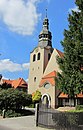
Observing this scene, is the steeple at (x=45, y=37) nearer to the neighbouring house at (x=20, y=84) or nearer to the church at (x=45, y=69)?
the church at (x=45, y=69)

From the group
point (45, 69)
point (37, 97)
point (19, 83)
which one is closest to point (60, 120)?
point (37, 97)

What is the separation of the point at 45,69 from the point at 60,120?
147 ft

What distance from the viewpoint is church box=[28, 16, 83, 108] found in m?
55.1

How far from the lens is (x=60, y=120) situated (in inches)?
716

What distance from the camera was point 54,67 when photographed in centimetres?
6053

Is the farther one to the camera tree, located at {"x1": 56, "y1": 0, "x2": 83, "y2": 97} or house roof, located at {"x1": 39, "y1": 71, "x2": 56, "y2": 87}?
house roof, located at {"x1": 39, "y1": 71, "x2": 56, "y2": 87}

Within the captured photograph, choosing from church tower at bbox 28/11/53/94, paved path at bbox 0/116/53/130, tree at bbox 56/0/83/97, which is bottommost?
paved path at bbox 0/116/53/130

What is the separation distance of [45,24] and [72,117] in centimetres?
5530

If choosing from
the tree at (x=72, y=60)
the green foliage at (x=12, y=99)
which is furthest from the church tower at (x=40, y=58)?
the tree at (x=72, y=60)

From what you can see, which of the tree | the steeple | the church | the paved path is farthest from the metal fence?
the steeple

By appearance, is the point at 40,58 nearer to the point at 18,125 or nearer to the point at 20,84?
the point at 20,84

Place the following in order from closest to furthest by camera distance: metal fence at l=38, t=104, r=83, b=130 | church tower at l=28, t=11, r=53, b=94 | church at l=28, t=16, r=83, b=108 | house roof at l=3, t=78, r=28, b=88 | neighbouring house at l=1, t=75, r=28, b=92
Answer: metal fence at l=38, t=104, r=83, b=130 < church at l=28, t=16, r=83, b=108 < church tower at l=28, t=11, r=53, b=94 < neighbouring house at l=1, t=75, r=28, b=92 < house roof at l=3, t=78, r=28, b=88

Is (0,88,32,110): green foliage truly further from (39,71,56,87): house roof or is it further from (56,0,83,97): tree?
(39,71,56,87): house roof

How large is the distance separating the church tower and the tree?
4121 centimetres
